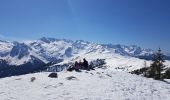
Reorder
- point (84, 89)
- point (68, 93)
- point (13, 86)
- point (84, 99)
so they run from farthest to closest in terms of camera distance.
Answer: point (13, 86)
point (84, 89)
point (68, 93)
point (84, 99)

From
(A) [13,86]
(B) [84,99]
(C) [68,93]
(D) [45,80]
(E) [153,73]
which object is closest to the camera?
(B) [84,99]

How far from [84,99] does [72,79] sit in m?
10.2

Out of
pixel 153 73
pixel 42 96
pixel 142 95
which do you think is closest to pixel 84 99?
pixel 42 96

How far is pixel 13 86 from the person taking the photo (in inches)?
1121

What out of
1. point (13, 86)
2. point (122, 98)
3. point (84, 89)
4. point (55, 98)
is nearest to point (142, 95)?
point (122, 98)

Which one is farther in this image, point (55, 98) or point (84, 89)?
point (84, 89)

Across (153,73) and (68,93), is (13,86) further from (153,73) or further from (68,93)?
(153,73)

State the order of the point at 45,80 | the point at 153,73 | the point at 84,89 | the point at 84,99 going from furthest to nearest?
1. the point at 153,73
2. the point at 45,80
3. the point at 84,89
4. the point at 84,99

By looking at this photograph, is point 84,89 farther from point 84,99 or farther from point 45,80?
point 45,80

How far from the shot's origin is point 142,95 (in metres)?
24.0

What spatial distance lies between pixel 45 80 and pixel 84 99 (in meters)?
10.7

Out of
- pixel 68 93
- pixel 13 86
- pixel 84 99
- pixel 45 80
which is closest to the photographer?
pixel 84 99

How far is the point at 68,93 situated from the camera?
78.4 feet

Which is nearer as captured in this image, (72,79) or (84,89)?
(84,89)
